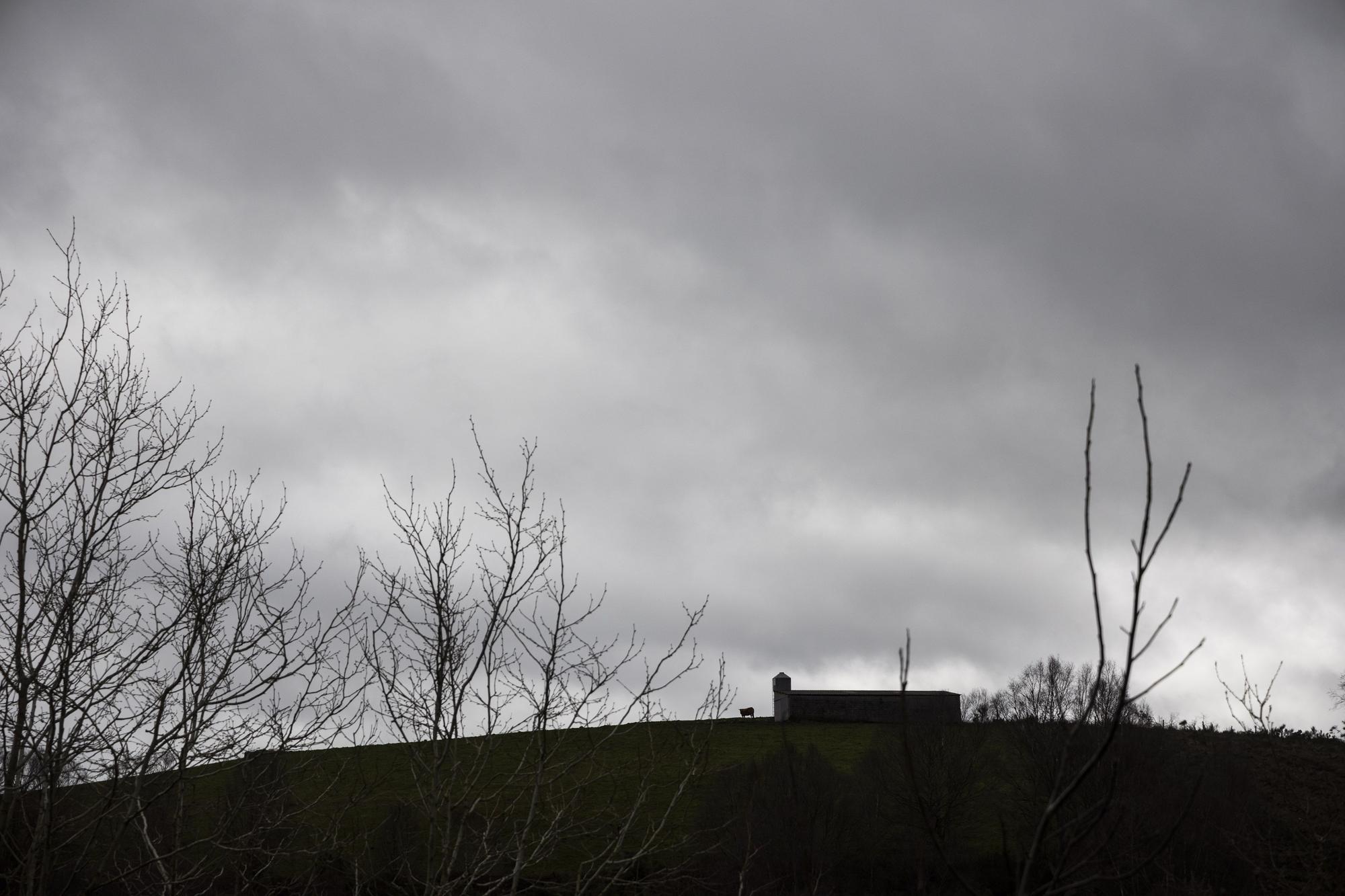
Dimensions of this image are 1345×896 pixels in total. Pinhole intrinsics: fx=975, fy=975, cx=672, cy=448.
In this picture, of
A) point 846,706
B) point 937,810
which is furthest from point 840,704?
point 937,810

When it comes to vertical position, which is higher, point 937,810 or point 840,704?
point 840,704

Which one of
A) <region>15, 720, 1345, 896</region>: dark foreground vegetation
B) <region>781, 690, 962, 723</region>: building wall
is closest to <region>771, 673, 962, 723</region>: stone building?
<region>781, 690, 962, 723</region>: building wall

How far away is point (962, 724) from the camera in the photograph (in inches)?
1604

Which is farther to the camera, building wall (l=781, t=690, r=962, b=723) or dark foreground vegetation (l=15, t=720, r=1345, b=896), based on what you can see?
building wall (l=781, t=690, r=962, b=723)

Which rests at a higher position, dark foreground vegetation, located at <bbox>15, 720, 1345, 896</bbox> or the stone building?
the stone building

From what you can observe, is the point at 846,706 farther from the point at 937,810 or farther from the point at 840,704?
the point at 937,810

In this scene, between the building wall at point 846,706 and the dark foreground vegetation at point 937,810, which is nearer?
the dark foreground vegetation at point 937,810

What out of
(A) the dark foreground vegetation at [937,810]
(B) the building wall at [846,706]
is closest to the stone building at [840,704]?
(B) the building wall at [846,706]

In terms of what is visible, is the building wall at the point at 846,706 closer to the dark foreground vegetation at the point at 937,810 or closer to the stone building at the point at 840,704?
the stone building at the point at 840,704

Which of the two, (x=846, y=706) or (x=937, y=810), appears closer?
(x=937, y=810)

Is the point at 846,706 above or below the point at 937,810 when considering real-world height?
above

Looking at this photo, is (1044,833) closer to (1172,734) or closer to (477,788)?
(477,788)

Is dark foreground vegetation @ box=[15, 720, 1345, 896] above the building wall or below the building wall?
below

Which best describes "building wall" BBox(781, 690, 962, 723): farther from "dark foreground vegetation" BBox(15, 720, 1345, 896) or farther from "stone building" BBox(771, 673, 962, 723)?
"dark foreground vegetation" BBox(15, 720, 1345, 896)
